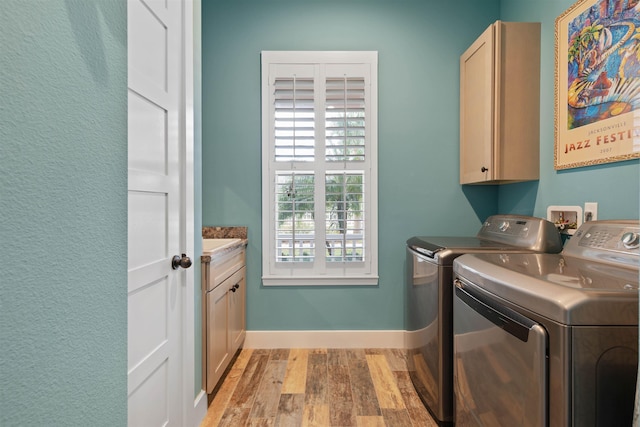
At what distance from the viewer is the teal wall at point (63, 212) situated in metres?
0.52

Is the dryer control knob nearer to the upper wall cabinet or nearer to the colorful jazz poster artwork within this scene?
the colorful jazz poster artwork

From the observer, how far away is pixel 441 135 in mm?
2627

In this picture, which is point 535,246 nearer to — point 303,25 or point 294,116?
point 294,116

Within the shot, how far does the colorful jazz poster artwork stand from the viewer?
1427 mm

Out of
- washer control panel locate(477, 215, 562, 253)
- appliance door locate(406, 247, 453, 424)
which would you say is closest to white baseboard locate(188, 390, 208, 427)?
appliance door locate(406, 247, 453, 424)

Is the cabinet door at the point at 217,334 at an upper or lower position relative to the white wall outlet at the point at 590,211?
lower

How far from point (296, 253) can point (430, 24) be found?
2.08m

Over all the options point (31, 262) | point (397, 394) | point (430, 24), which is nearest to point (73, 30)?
point (31, 262)

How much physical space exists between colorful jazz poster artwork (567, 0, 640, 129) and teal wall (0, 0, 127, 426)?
6.33 feet

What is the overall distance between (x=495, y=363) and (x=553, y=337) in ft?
1.01

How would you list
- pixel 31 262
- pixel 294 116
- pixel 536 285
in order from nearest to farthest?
1. pixel 31 262
2. pixel 536 285
3. pixel 294 116

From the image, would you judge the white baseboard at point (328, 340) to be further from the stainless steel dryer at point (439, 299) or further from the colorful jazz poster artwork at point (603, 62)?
the colorful jazz poster artwork at point (603, 62)

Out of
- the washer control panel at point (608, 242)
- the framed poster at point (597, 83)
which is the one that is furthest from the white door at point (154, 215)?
the framed poster at point (597, 83)

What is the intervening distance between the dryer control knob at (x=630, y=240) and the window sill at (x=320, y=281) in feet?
5.17
